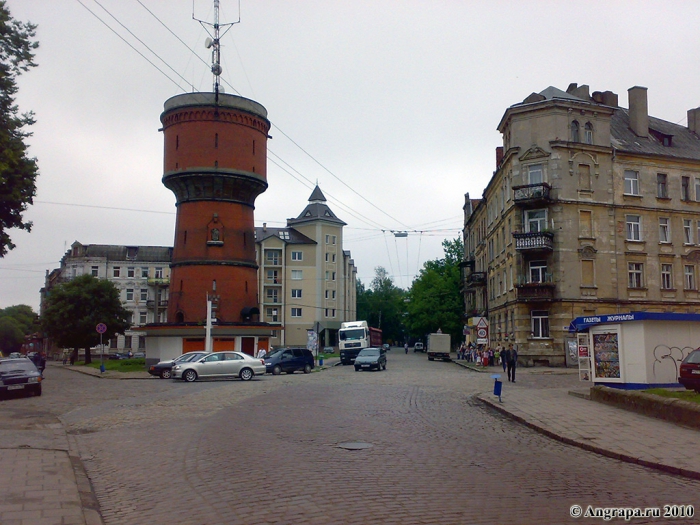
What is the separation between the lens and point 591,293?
148ft

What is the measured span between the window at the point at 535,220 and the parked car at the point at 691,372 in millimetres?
27776

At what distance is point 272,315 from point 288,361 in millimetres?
49095

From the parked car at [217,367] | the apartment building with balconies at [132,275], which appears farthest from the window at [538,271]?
the apartment building with balconies at [132,275]

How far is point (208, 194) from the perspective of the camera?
51.0 metres

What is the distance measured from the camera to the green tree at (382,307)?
141375 mm

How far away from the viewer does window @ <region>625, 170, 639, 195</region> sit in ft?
155

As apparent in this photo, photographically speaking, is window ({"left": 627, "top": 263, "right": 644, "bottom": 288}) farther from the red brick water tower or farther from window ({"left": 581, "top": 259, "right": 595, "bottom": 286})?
the red brick water tower

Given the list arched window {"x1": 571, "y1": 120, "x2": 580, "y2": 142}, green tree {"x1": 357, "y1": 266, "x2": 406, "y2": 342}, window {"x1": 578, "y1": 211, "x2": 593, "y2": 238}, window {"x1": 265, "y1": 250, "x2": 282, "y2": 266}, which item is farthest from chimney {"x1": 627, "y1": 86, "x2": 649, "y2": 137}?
green tree {"x1": 357, "y1": 266, "x2": 406, "y2": 342}

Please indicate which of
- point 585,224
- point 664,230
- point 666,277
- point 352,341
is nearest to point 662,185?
point 664,230

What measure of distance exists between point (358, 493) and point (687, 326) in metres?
16.5

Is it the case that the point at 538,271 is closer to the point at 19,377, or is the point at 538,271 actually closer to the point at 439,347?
the point at 439,347

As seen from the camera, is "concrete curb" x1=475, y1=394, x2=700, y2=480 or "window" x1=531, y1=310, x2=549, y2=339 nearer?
"concrete curb" x1=475, y1=394, x2=700, y2=480

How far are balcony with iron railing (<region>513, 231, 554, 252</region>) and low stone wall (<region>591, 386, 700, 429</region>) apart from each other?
2505 centimetres

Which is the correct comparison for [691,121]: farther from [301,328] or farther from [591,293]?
[301,328]
